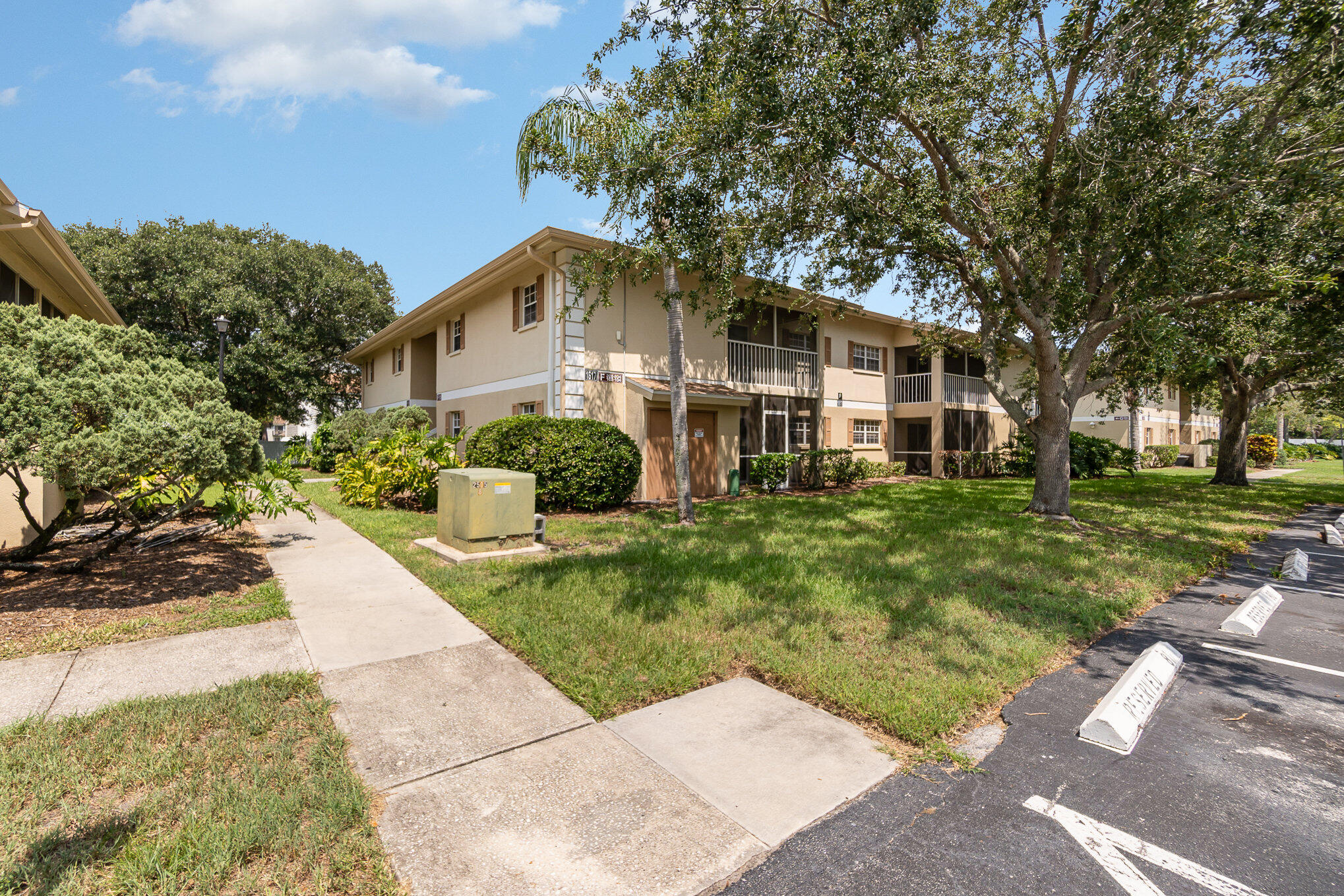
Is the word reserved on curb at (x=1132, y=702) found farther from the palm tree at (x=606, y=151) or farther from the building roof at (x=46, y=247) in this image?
the building roof at (x=46, y=247)

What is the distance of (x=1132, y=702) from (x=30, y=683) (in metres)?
7.08

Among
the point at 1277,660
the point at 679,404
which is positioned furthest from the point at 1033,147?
the point at 1277,660

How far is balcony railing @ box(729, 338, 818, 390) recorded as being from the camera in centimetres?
1667

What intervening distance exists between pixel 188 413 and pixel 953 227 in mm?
11312

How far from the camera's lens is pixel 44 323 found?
5914 mm

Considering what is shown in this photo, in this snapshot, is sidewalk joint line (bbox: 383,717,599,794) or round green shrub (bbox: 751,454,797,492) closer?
sidewalk joint line (bbox: 383,717,599,794)

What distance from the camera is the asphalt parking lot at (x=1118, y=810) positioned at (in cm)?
243

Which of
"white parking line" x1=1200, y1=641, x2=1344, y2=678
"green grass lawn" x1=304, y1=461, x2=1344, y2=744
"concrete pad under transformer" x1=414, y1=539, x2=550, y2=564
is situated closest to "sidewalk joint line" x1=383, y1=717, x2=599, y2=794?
"green grass lawn" x1=304, y1=461, x2=1344, y2=744

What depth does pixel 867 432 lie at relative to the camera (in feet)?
71.6

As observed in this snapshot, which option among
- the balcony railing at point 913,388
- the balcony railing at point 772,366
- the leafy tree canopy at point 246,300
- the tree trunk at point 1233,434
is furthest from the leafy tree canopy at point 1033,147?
the leafy tree canopy at point 246,300

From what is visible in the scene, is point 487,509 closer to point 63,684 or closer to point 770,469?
point 63,684

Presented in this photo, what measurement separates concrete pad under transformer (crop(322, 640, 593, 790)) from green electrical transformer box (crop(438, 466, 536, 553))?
332cm

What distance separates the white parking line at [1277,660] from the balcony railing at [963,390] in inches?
727

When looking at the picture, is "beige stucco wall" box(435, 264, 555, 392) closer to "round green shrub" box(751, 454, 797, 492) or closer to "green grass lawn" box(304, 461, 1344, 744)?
"green grass lawn" box(304, 461, 1344, 744)
